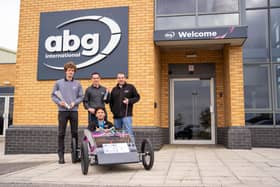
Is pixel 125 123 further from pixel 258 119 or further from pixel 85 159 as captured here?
pixel 258 119

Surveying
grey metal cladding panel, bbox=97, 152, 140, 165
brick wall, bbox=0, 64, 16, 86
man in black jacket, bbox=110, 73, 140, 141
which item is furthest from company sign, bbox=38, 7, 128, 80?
brick wall, bbox=0, 64, 16, 86

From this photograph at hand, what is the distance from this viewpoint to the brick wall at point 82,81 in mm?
8086

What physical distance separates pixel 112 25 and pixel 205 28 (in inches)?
102

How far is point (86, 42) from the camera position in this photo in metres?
8.55

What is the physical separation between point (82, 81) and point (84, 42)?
112 cm

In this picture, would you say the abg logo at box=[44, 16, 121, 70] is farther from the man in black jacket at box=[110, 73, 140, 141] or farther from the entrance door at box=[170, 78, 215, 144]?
the entrance door at box=[170, 78, 215, 144]

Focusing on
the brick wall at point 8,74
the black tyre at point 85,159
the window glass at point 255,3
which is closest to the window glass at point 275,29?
the window glass at point 255,3

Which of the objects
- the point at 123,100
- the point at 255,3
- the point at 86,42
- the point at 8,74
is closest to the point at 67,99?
the point at 123,100

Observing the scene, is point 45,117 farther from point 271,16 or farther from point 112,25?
point 271,16

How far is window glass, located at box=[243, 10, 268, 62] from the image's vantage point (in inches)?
361

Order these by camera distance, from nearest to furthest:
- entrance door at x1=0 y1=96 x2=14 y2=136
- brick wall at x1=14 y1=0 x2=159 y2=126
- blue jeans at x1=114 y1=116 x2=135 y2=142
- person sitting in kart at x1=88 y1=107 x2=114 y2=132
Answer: person sitting in kart at x1=88 y1=107 x2=114 y2=132 < blue jeans at x1=114 y1=116 x2=135 y2=142 < brick wall at x1=14 y1=0 x2=159 y2=126 < entrance door at x1=0 y1=96 x2=14 y2=136

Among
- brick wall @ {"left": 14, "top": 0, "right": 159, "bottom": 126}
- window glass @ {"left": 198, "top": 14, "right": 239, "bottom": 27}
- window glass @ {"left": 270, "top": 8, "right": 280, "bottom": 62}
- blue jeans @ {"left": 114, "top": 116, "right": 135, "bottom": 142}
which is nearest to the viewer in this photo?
blue jeans @ {"left": 114, "top": 116, "right": 135, "bottom": 142}

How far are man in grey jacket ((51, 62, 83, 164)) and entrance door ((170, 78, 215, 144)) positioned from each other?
4.51m

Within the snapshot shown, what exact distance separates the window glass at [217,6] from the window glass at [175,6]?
26 cm
